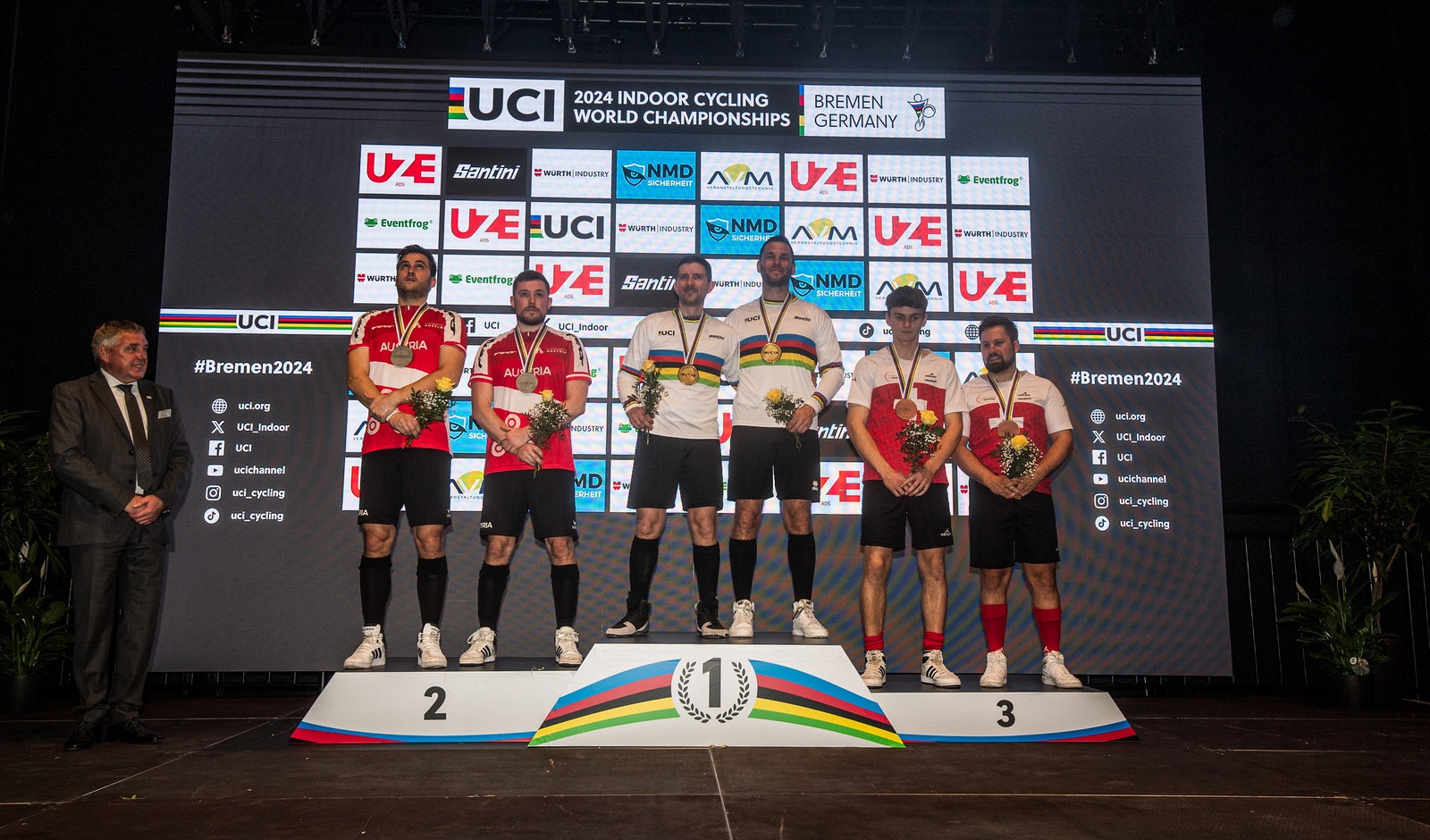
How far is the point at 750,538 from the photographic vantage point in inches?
170

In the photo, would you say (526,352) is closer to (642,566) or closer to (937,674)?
(642,566)

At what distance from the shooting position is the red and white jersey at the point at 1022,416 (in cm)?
438

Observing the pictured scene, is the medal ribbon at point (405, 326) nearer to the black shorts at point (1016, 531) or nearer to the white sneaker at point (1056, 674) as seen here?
the black shorts at point (1016, 531)

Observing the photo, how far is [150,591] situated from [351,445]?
5.47ft

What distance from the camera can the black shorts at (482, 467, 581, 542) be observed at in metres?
4.17

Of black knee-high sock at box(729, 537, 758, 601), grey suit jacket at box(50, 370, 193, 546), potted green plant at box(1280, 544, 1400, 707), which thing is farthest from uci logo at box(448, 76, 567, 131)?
potted green plant at box(1280, 544, 1400, 707)

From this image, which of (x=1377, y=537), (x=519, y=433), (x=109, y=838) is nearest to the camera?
(x=109, y=838)

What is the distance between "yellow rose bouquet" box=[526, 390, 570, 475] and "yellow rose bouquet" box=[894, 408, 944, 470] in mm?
1500

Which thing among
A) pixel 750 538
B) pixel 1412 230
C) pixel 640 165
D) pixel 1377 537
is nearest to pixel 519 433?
pixel 750 538

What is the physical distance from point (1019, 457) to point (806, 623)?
1196 mm

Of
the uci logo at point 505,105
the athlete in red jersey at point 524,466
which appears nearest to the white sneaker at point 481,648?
the athlete in red jersey at point 524,466

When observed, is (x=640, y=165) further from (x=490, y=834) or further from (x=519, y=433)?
(x=490, y=834)

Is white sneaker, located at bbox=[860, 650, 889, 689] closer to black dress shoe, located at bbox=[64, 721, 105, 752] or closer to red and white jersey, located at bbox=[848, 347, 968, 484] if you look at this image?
red and white jersey, located at bbox=[848, 347, 968, 484]

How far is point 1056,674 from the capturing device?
4.14 m
